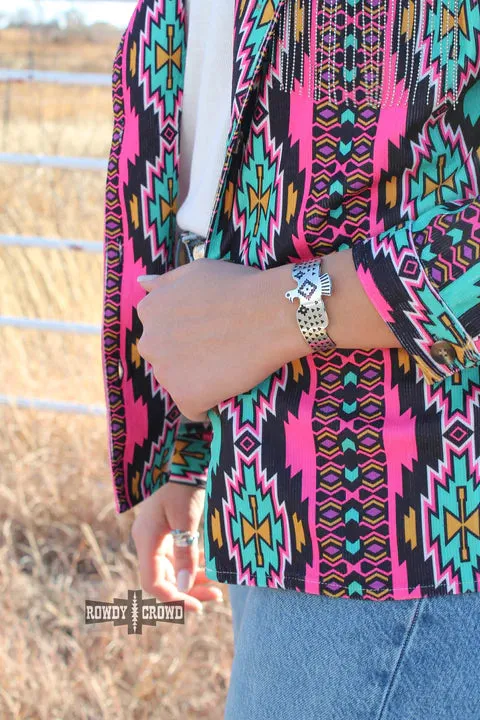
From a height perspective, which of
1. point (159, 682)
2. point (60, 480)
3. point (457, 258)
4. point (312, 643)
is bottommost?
point (159, 682)

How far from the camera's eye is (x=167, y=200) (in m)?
1.02

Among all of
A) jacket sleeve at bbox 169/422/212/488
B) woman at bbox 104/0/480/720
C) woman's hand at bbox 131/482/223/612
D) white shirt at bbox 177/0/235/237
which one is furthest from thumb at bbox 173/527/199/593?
white shirt at bbox 177/0/235/237

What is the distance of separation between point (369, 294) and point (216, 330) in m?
0.15

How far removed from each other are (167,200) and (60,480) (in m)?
1.92

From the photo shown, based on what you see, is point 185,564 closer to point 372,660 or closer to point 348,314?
point 372,660

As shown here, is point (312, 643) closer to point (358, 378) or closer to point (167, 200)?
point (358, 378)

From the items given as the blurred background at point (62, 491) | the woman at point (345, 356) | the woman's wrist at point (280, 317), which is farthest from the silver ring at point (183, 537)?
the blurred background at point (62, 491)

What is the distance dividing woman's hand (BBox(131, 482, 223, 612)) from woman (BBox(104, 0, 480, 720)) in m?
0.32

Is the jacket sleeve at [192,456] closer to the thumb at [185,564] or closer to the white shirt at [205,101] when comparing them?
the thumb at [185,564]

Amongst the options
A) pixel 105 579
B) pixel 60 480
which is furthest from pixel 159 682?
pixel 60 480

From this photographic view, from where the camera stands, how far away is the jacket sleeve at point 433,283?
67cm

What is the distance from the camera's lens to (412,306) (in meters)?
0.68

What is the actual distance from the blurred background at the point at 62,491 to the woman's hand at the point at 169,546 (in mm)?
851

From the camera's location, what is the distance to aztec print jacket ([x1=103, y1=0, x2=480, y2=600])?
693 millimetres
